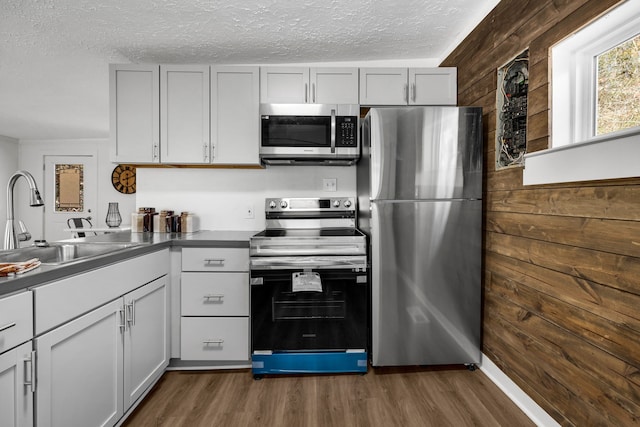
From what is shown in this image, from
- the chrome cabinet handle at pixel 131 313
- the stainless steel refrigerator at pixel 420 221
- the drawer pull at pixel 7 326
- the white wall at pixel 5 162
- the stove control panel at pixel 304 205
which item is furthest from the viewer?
the white wall at pixel 5 162

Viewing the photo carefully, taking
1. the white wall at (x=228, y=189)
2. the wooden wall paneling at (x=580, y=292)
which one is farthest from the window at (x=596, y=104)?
the white wall at (x=228, y=189)

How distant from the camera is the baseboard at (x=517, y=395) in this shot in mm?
1697

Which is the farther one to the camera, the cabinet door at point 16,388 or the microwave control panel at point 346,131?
the microwave control panel at point 346,131

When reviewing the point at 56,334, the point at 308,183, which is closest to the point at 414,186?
the point at 308,183

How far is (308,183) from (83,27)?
191 centimetres

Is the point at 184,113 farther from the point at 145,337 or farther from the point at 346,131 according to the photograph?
the point at 145,337

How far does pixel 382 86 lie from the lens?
2.60 meters

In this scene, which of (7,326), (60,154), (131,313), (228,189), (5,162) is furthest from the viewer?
(60,154)

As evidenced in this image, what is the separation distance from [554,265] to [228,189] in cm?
234

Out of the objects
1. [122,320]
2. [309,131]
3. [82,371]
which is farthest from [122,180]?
[82,371]

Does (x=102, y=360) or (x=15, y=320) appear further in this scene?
(x=102, y=360)

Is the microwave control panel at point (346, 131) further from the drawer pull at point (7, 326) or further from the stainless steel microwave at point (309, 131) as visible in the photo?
the drawer pull at point (7, 326)

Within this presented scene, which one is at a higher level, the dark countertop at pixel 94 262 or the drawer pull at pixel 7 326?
the dark countertop at pixel 94 262

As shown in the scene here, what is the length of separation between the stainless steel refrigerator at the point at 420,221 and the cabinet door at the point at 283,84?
673 millimetres
